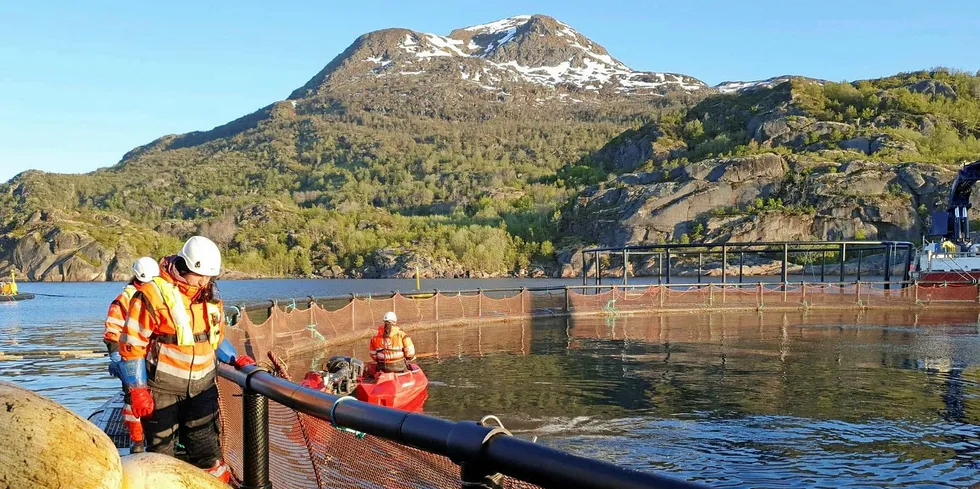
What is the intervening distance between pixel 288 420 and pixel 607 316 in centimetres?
3492

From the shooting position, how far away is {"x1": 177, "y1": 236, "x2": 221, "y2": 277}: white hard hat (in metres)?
5.82

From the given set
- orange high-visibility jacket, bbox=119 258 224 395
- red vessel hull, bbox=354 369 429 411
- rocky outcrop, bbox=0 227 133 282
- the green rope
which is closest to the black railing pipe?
orange high-visibility jacket, bbox=119 258 224 395

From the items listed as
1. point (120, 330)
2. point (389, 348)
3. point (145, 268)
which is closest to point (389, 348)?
point (389, 348)

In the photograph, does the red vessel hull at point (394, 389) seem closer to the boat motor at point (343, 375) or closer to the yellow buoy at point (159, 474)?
the boat motor at point (343, 375)

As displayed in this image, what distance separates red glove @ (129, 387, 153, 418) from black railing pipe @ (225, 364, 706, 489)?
255 cm

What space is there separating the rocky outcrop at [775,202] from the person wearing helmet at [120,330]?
127 metres

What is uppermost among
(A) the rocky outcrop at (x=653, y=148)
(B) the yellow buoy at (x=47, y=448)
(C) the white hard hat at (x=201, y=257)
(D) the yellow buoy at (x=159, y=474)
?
(A) the rocky outcrop at (x=653, y=148)

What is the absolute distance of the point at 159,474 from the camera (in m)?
3.27

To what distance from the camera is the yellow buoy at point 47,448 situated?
268cm

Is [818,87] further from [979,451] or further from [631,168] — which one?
[979,451]

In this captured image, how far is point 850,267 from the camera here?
121 meters

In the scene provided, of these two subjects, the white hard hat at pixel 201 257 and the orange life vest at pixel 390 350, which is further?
the orange life vest at pixel 390 350

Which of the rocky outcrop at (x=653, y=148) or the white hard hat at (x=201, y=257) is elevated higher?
the rocky outcrop at (x=653, y=148)

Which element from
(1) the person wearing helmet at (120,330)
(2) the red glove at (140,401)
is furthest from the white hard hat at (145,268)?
(2) the red glove at (140,401)
